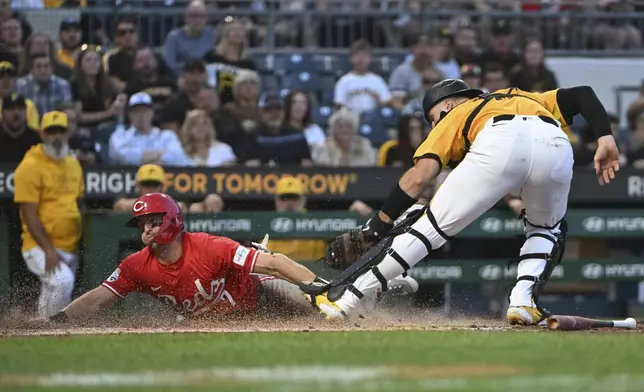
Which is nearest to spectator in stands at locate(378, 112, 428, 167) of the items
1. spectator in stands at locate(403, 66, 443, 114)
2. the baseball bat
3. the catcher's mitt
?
spectator in stands at locate(403, 66, 443, 114)

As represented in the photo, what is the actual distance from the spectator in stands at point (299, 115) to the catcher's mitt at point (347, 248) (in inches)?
184

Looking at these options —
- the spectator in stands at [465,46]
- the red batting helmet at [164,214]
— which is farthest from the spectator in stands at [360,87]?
the red batting helmet at [164,214]

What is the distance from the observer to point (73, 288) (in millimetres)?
11539

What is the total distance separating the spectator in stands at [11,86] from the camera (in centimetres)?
1257

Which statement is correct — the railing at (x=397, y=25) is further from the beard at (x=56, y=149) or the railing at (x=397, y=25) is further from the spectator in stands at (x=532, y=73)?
the beard at (x=56, y=149)

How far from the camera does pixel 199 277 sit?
8.71 meters

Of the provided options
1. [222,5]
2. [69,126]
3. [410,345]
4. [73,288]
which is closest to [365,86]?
[222,5]

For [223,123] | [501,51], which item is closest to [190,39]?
[223,123]

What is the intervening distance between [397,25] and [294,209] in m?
4.49

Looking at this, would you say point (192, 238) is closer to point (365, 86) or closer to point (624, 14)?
point (365, 86)

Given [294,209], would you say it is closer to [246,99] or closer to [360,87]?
[246,99]

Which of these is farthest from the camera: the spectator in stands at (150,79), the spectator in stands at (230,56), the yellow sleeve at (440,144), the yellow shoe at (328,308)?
the spectator in stands at (230,56)

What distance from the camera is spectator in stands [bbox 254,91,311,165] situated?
12.9 meters

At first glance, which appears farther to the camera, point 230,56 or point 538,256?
point 230,56
